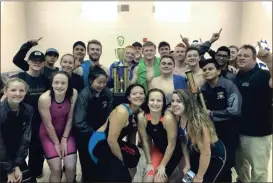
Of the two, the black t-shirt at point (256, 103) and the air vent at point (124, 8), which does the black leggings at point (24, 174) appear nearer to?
the black t-shirt at point (256, 103)

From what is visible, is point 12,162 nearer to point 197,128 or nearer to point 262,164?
point 197,128

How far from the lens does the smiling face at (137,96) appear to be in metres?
2.12

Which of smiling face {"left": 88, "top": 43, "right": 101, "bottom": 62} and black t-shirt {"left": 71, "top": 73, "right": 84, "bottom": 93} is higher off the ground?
smiling face {"left": 88, "top": 43, "right": 101, "bottom": 62}

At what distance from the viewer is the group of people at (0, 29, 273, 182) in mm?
2021

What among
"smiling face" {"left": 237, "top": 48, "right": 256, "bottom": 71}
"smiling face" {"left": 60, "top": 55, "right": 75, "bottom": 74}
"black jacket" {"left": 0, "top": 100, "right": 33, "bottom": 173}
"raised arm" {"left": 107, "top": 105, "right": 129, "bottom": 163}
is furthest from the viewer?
"smiling face" {"left": 60, "top": 55, "right": 75, "bottom": 74}

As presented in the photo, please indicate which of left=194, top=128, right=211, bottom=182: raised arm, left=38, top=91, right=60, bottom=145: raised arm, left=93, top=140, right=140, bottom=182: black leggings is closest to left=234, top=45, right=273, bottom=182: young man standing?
left=194, top=128, right=211, bottom=182: raised arm

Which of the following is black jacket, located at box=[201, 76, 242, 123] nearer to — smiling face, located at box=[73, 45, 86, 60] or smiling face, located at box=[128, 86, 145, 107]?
smiling face, located at box=[128, 86, 145, 107]

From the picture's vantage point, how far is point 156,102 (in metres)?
2.08

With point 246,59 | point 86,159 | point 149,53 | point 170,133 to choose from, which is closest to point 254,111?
point 246,59

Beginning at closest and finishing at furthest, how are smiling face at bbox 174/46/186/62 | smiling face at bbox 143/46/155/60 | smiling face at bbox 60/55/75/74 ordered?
smiling face at bbox 60/55/75/74 → smiling face at bbox 143/46/155/60 → smiling face at bbox 174/46/186/62

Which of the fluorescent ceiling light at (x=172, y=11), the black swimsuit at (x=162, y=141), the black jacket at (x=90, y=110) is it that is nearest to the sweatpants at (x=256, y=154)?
the black swimsuit at (x=162, y=141)

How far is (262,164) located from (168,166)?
780mm

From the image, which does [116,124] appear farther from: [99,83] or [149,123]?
[99,83]

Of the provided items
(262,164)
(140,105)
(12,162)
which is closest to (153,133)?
(140,105)
